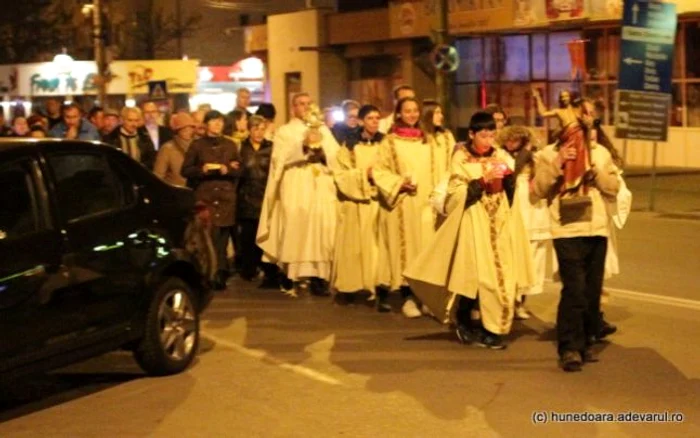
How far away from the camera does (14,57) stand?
49.7m

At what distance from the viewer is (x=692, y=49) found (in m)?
26.9

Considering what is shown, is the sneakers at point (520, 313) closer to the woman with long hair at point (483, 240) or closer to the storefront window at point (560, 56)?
the woman with long hair at point (483, 240)

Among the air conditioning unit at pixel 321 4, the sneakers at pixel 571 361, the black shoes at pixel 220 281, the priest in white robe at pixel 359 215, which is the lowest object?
the black shoes at pixel 220 281

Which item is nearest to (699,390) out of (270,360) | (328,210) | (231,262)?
(270,360)

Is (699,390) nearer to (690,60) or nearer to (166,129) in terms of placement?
(166,129)

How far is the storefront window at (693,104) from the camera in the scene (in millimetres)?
27000

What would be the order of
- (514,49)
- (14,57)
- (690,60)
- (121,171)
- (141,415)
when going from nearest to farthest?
1. (141,415)
2. (121,171)
3. (690,60)
4. (514,49)
5. (14,57)

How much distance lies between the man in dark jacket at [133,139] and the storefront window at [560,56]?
18.1 metres

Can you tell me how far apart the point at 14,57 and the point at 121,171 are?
141 ft

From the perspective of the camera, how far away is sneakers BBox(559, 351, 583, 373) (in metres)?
8.41

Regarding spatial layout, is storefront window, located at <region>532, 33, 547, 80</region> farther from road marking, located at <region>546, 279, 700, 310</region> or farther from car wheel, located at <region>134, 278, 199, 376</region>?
car wheel, located at <region>134, 278, 199, 376</region>

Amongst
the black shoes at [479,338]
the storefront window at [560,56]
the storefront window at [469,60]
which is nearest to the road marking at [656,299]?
the black shoes at [479,338]

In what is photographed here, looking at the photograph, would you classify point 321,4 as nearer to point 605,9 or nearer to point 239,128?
point 605,9

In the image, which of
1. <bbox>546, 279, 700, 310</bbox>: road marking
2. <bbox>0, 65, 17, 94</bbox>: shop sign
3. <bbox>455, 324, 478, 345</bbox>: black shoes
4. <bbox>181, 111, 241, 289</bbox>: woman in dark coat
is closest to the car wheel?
<bbox>455, 324, 478, 345</bbox>: black shoes
